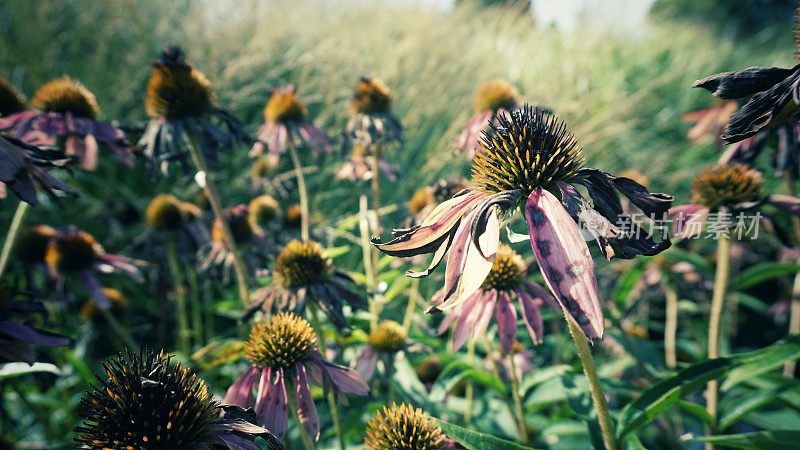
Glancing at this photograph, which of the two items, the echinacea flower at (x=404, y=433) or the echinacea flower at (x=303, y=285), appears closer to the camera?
the echinacea flower at (x=404, y=433)

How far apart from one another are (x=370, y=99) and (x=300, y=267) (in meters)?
0.71

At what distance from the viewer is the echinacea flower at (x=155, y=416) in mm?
621

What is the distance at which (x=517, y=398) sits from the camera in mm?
997

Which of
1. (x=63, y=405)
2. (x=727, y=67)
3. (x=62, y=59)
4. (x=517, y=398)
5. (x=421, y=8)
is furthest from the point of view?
(x=727, y=67)

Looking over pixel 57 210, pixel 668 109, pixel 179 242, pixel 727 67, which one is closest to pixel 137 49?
pixel 57 210

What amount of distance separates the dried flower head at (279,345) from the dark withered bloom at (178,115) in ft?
2.08

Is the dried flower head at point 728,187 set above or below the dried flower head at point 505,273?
above

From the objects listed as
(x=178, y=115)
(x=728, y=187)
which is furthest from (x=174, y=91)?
(x=728, y=187)

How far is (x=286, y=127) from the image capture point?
1.62 m

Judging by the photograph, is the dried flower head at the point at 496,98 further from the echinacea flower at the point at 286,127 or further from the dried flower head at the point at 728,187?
the dried flower head at the point at 728,187

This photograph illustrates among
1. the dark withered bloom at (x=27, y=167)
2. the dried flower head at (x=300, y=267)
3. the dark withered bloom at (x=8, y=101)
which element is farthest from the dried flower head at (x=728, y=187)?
the dark withered bloom at (x=8, y=101)

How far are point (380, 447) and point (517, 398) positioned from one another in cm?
40

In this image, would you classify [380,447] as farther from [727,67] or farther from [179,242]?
[727,67]

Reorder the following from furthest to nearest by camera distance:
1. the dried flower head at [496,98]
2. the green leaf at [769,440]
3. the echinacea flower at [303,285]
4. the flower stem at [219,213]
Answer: the dried flower head at [496,98], the flower stem at [219,213], the echinacea flower at [303,285], the green leaf at [769,440]
